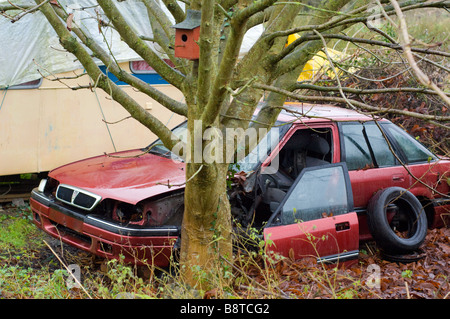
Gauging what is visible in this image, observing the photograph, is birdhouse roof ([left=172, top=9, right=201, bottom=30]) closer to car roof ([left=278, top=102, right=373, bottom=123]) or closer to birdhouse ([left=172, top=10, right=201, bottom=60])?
birdhouse ([left=172, top=10, right=201, bottom=60])

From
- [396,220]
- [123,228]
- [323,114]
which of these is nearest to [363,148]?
[323,114]

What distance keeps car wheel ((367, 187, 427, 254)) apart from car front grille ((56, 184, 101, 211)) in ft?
9.92

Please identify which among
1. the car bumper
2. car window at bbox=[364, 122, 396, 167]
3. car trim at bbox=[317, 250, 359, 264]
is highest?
car window at bbox=[364, 122, 396, 167]

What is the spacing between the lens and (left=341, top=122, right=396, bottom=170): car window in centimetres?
596

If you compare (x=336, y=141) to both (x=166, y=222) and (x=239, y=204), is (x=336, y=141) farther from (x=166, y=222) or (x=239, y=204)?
(x=166, y=222)

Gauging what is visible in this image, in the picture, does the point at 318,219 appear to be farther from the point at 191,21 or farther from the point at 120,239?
the point at 191,21

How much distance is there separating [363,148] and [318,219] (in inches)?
58.7

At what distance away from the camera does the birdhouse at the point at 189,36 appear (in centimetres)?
402

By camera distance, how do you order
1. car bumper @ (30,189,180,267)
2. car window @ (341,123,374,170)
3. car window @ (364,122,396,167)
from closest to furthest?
car bumper @ (30,189,180,267) < car window @ (341,123,374,170) < car window @ (364,122,396,167)

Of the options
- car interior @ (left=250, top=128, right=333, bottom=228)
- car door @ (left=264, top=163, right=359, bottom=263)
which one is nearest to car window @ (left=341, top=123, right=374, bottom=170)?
car interior @ (left=250, top=128, right=333, bottom=228)

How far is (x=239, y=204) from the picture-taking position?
5262 mm

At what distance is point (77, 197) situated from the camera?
16.9 feet
